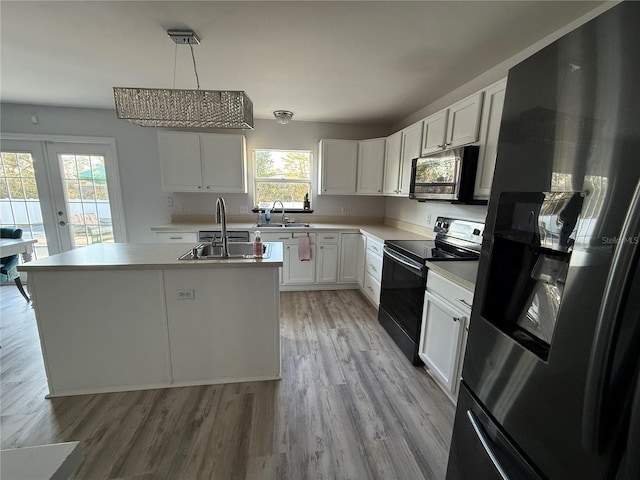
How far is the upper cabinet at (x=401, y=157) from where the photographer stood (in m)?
2.82

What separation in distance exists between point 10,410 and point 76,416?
443mm

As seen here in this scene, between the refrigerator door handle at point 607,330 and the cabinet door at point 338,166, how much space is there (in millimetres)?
3446

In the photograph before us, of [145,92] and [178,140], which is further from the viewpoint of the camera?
[178,140]

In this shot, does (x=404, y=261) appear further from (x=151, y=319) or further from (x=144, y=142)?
(x=144, y=142)

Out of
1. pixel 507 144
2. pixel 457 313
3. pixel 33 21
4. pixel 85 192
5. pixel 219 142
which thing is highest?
pixel 33 21

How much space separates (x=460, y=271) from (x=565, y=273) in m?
0.95

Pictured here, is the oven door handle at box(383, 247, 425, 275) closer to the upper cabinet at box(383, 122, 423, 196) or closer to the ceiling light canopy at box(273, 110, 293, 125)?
the upper cabinet at box(383, 122, 423, 196)

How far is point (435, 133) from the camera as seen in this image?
243 cm

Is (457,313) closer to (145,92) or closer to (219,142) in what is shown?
(145,92)

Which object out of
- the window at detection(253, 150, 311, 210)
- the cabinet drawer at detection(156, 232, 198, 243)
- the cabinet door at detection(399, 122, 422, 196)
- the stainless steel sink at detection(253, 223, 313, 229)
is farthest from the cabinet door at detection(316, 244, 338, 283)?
the cabinet drawer at detection(156, 232, 198, 243)

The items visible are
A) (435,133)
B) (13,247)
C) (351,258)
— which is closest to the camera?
(435,133)

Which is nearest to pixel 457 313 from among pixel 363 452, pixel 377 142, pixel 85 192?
pixel 363 452

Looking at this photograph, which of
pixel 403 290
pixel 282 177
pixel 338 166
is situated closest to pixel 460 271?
pixel 403 290

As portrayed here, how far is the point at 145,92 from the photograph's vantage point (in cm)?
179
